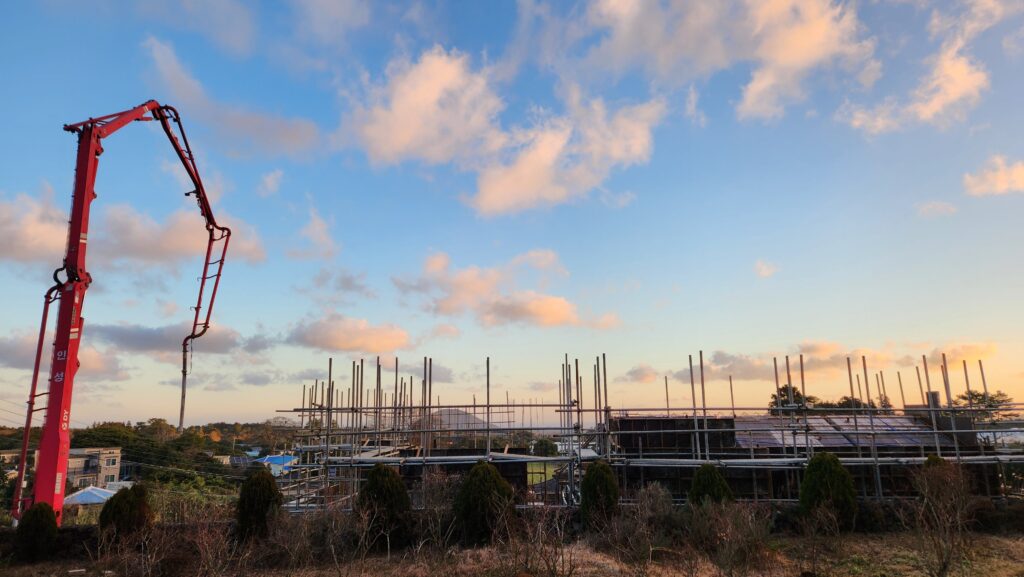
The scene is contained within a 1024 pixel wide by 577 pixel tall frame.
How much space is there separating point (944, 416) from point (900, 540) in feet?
22.1

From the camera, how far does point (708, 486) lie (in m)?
15.0

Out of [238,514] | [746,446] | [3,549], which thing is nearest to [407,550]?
[238,514]

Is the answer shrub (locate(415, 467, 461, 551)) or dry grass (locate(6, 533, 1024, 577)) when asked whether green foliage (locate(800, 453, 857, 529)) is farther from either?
shrub (locate(415, 467, 461, 551))

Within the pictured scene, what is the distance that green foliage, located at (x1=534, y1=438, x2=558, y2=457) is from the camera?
26623 mm

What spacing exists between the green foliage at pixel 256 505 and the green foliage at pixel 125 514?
1.99 meters

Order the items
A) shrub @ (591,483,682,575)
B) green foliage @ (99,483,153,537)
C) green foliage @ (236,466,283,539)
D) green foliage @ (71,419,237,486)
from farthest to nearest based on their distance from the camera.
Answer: green foliage @ (71,419,237,486), green foliage @ (236,466,283,539), green foliage @ (99,483,153,537), shrub @ (591,483,682,575)

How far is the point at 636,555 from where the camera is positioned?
12211 mm

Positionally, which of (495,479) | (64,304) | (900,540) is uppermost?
(64,304)

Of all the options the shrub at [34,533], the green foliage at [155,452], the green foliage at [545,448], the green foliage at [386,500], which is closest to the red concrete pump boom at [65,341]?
the shrub at [34,533]

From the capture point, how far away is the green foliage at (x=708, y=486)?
1495cm

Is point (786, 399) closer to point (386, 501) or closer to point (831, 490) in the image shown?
point (831, 490)

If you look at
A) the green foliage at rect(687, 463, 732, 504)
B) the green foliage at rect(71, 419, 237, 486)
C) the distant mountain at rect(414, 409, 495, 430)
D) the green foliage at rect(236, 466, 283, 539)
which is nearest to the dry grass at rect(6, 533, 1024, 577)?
the green foliage at rect(687, 463, 732, 504)

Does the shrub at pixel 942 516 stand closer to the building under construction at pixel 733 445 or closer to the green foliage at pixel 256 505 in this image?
the building under construction at pixel 733 445

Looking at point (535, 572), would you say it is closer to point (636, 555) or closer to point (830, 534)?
point (636, 555)
